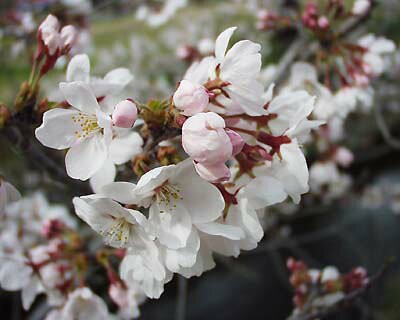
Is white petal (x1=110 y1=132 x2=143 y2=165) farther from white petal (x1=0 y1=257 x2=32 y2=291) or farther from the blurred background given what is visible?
the blurred background

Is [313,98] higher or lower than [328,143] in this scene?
higher

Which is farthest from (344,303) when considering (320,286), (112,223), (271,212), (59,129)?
(271,212)

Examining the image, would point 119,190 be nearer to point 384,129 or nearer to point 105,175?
point 105,175

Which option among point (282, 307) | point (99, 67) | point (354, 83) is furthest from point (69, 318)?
point (99, 67)

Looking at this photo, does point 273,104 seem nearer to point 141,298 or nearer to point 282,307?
point 141,298

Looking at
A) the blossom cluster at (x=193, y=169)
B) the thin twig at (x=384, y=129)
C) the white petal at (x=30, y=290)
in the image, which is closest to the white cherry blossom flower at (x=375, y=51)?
the thin twig at (x=384, y=129)
